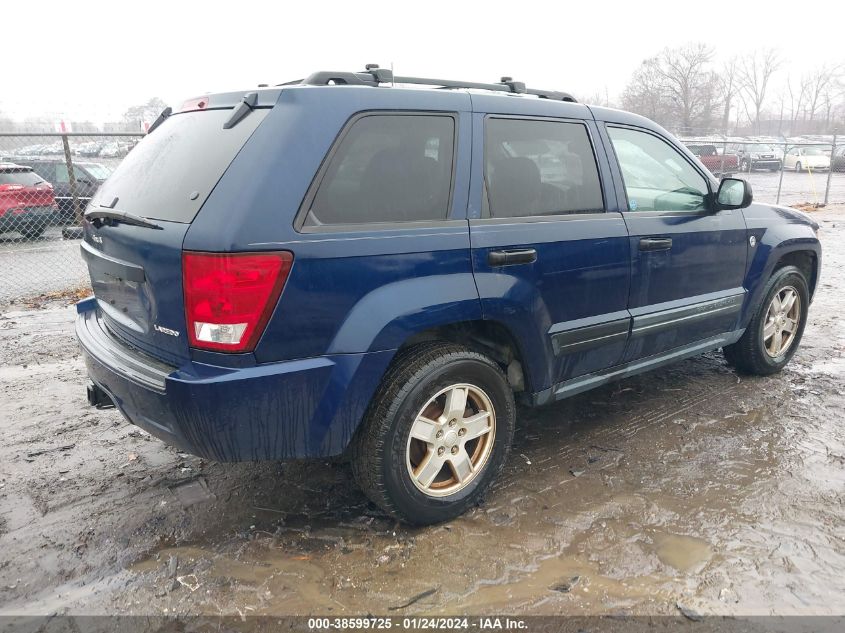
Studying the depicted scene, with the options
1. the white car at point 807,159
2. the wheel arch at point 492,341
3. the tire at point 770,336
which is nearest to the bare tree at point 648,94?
the white car at point 807,159

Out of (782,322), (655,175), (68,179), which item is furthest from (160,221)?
(68,179)

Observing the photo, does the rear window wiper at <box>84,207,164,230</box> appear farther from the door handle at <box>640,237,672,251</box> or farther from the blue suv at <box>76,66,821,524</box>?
the door handle at <box>640,237,672,251</box>

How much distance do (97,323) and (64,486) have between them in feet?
2.82

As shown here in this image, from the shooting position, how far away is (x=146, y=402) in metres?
2.48

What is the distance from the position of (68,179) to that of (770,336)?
11370mm

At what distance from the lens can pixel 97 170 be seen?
11961mm

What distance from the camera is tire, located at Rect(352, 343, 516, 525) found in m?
2.60

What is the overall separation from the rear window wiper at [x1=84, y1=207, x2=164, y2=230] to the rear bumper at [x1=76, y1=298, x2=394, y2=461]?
557 millimetres

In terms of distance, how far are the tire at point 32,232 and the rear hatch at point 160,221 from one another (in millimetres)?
10390

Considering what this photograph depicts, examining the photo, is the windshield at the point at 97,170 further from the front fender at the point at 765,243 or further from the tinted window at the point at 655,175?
the front fender at the point at 765,243

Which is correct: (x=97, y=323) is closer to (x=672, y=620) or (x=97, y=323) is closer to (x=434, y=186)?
(x=434, y=186)

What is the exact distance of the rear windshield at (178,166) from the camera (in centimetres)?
241

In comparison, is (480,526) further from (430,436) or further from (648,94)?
(648,94)

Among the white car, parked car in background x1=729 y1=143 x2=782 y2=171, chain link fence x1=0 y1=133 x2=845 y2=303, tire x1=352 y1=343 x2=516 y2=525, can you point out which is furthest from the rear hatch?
the white car
